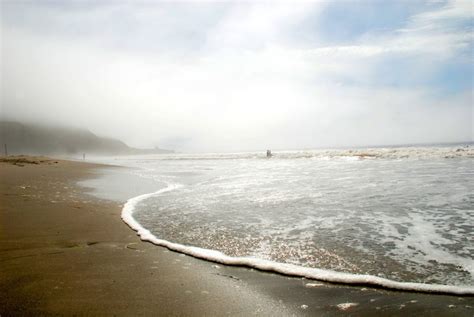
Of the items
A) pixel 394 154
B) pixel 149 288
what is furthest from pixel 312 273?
pixel 394 154

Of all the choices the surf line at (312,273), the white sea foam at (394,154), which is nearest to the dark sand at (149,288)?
the surf line at (312,273)

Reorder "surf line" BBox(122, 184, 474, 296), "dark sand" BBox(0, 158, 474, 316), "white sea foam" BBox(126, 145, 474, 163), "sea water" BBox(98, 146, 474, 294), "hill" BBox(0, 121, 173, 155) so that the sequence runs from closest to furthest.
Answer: "dark sand" BBox(0, 158, 474, 316)
"surf line" BBox(122, 184, 474, 296)
"sea water" BBox(98, 146, 474, 294)
"white sea foam" BBox(126, 145, 474, 163)
"hill" BBox(0, 121, 173, 155)

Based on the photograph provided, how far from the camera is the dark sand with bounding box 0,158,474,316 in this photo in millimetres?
3254

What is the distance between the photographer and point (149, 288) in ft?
12.4

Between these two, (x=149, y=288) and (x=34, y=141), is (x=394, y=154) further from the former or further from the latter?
(x=34, y=141)

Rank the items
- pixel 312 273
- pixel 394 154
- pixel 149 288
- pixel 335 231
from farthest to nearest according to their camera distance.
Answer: pixel 394 154
pixel 335 231
pixel 312 273
pixel 149 288

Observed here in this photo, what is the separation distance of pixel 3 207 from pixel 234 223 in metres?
6.33

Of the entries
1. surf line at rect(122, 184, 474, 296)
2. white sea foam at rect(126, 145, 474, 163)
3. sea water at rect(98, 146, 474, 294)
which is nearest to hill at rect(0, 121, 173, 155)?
white sea foam at rect(126, 145, 474, 163)

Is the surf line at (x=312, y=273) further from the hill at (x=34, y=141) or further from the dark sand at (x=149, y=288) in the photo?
the hill at (x=34, y=141)

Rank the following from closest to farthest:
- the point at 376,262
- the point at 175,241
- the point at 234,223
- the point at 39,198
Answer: the point at 376,262, the point at 175,241, the point at 234,223, the point at 39,198

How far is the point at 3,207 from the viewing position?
811 centimetres

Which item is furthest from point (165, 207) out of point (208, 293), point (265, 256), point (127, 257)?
point (208, 293)

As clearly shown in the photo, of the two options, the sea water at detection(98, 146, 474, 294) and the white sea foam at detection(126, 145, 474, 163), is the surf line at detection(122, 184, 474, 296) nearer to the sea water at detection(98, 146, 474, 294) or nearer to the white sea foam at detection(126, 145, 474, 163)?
the sea water at detection(98, 146, 474, 294)

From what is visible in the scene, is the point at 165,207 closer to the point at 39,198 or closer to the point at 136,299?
Result: the point at 39,198
